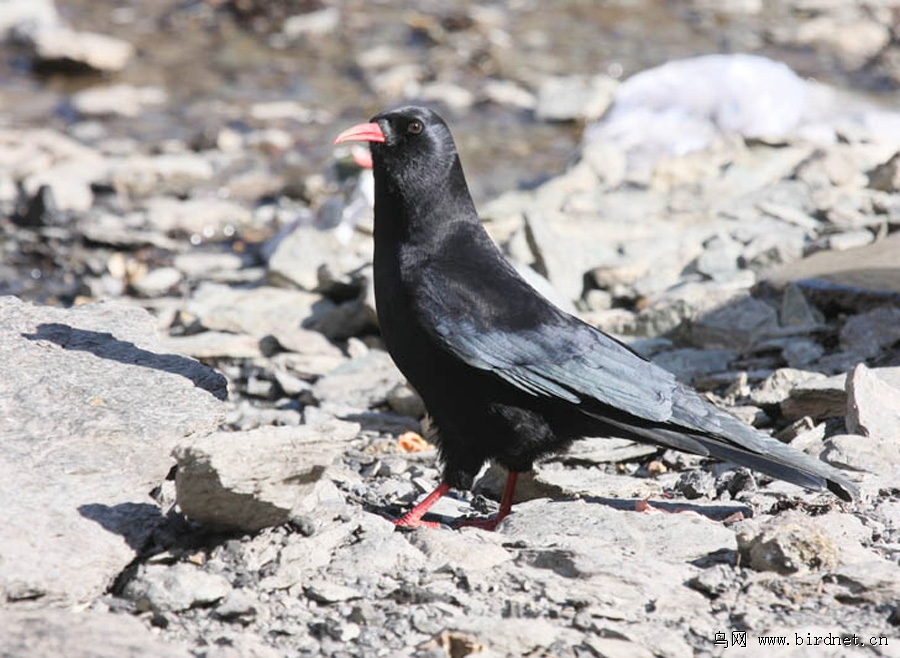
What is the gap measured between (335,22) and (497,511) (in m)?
11.5

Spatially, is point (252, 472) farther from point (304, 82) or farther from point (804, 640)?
point (304, 82)

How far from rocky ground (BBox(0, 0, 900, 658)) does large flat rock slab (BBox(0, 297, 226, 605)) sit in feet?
0.04

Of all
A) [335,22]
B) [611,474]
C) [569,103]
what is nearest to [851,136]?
[569,103]

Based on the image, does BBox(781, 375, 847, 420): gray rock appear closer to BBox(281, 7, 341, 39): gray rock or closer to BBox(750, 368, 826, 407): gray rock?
BBox(750, 368, 826, 407): gray rock

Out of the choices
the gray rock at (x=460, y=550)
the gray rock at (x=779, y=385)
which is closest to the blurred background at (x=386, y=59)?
the gray rock at (x=779, y=385)

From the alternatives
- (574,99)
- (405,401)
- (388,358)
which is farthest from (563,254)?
(574,99)

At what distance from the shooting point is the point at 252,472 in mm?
3740

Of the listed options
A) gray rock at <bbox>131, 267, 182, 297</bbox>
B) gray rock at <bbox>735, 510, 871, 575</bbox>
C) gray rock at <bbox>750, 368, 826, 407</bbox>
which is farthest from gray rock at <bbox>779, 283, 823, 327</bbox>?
gray rock at <bbox>131, 267, 182, 297</bbox>

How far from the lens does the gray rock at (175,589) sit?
362cm

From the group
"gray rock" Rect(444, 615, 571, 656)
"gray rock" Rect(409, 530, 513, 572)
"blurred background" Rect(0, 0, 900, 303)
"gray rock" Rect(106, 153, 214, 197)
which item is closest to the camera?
"gray rock" Rect(444, 615, 571, 656)

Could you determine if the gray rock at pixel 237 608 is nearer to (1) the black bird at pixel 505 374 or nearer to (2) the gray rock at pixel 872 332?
(1) the black bird at pixel 505 374

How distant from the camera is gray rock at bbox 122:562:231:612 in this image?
362 cm

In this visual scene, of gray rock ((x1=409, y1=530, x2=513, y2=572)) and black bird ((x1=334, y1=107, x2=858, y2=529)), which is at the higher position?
black bird ((x1=334, y1=107, x2=858, y2=529))

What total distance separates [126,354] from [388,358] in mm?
2376
